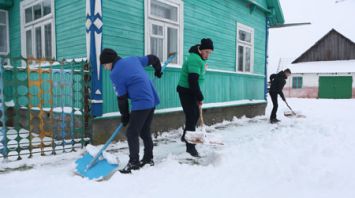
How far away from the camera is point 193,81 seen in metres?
4.26

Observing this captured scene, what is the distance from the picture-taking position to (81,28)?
5.04 meters

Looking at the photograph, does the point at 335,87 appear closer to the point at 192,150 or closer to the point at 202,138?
the point at 192,150

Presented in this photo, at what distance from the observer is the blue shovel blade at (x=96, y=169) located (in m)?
3.28

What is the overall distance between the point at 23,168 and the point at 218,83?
5.61m

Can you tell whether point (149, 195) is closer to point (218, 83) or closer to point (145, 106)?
point (145, 106)

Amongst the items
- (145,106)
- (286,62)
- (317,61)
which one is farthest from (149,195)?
(286,62)

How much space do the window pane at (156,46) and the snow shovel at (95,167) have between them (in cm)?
307

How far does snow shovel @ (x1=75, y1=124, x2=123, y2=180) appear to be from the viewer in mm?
Answer: 3283

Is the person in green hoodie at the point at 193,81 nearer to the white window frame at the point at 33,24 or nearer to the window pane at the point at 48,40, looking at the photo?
the white window frame at the point at 33,24

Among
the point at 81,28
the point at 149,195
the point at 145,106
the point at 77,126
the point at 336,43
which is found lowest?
the point at 149,195

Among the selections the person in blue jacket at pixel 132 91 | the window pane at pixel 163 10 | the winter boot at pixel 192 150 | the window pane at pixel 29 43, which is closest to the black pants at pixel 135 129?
the person in blue jacket at pixel 132 91

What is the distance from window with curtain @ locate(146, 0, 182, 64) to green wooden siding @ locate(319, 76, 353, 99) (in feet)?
81.7

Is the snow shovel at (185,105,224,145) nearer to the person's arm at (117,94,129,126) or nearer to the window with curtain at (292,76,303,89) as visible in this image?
the person's arm at (117,94,129,126)

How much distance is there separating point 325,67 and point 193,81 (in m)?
29.2
